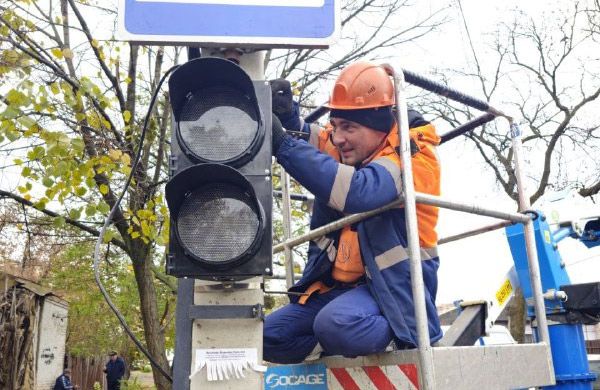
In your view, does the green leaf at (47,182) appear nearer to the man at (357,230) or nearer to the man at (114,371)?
the man at (357,230)

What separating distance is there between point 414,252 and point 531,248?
100cm

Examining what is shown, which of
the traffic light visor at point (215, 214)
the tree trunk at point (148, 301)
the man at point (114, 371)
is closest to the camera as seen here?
the traffic light visor at point (215, 214)

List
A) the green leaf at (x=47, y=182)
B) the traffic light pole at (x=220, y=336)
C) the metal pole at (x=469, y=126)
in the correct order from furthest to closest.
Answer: the green leaf at (x=47, y=182) < the metal pole at (x=469, y=126) < the traffic light pole at (x=220, y=336)

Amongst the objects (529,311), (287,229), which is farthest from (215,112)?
(529,311)

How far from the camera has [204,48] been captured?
107 inches

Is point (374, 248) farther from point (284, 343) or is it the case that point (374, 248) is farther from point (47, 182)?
point (47, 182)

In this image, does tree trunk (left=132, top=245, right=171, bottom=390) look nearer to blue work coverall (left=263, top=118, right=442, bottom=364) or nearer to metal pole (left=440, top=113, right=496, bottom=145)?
metal pole (left=440, top=113, right=496, bottom=145)

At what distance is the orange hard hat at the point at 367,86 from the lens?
9.36ft

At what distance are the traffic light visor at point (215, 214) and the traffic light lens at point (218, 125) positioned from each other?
104 millimetres

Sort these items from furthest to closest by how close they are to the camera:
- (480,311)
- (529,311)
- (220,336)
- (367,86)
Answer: (529,311)
(480,311)
(367,86)
(220,336)

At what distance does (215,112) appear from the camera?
2461 millimetres

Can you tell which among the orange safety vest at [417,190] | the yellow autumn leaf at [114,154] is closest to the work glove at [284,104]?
the orange safety vest at [417,190]

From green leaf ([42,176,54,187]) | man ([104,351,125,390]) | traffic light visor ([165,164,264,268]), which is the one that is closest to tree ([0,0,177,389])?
green leaf ([42,176,54,187])

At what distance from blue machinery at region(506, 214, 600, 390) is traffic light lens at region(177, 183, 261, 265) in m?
2.32
